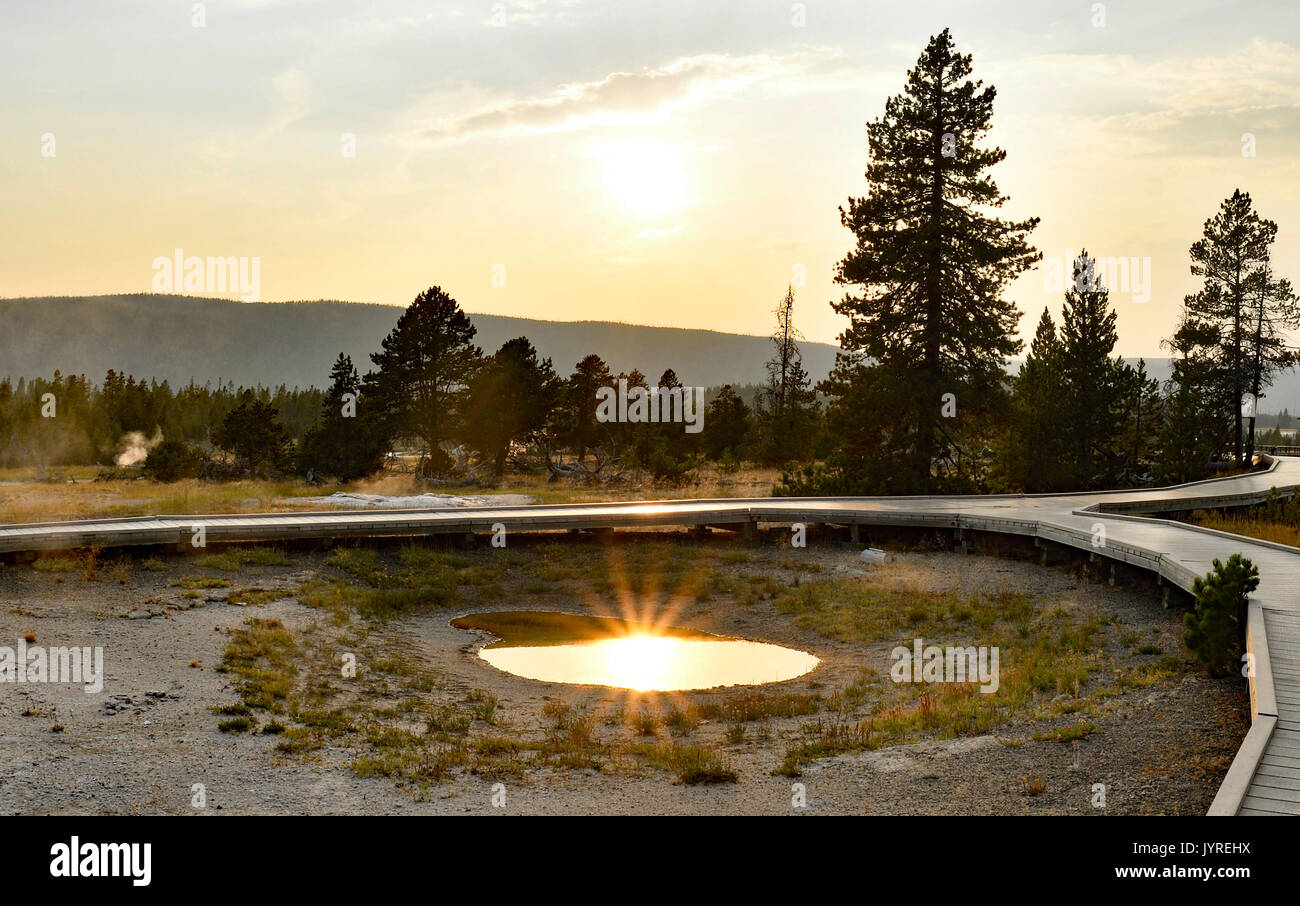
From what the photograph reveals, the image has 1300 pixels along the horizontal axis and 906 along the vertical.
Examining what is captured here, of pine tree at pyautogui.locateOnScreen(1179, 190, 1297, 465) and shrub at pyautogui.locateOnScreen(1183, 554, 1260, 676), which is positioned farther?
pine tree at pyautogui.locateOnScreen(1179, 190, 1297, 465)

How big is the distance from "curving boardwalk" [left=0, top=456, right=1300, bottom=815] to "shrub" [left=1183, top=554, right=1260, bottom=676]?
0.99 feet

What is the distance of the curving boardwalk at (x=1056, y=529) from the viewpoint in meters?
8.45

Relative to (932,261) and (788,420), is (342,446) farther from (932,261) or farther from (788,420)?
(932,261)

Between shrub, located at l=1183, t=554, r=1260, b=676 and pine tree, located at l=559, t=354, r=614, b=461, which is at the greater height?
pine tree, located at l=559, t=354, r=614, b=461

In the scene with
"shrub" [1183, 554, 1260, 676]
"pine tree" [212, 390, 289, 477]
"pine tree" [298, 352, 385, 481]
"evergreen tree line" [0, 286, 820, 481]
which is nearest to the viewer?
"shrub" [1183, 554, 1260, 676]

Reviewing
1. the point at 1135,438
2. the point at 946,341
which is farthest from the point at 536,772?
the point at 1135,438

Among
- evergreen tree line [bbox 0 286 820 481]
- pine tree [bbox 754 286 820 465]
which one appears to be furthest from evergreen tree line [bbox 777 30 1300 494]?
pine tree [bbox 754 286 820 465]

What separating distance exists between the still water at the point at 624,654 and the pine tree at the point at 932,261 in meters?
14.8

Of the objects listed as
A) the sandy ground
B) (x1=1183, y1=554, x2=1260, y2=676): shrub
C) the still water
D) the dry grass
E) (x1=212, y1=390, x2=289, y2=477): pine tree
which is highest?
(x1=212, y1=390, x2=289, y2=477): pine tree

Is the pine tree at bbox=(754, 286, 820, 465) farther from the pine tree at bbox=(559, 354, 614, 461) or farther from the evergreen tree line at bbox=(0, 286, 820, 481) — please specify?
the pine tree at bbox=(559, 354, 614, 461)

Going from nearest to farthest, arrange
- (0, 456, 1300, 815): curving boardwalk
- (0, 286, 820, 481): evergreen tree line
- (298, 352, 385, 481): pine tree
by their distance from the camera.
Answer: (0, 456, 1300, 815): curving boardwalk
(298, 352, 385, 481): pine tree
(0, 286, 820, 481): evergreen tree line

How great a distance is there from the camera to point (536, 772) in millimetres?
10484

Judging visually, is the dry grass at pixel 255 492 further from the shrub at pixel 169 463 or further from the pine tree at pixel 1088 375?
the pine tree at pixel 1088 375

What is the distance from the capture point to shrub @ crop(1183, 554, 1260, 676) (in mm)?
11859
